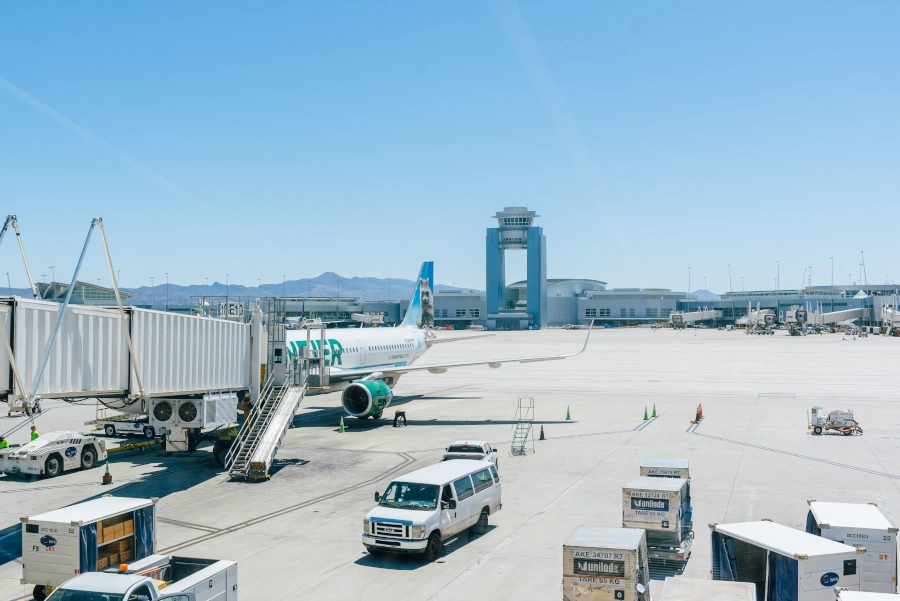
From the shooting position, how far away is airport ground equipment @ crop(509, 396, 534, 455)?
3384 cm

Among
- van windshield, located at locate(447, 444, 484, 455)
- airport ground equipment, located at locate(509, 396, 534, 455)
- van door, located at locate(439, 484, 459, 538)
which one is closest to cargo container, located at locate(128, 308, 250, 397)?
van windshield, located at locate(447, 444, 484, 455)

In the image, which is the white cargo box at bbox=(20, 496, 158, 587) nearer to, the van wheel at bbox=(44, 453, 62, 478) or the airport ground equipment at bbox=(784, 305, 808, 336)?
the van wheel at bbox=(44, 453, 62, 478)

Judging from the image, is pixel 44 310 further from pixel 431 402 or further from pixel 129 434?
pixel 431 402

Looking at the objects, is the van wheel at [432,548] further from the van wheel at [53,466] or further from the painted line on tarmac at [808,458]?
the painted line on tarmac at [808,458]

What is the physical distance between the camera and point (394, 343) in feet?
172

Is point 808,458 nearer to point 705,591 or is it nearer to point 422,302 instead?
point 705,591

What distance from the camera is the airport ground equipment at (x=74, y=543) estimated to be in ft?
52.1

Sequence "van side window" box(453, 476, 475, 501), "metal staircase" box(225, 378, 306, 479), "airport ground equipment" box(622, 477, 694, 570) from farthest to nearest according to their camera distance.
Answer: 1. "metal staircase" box(225, 378, 306, 479)
2. "van side window" box(453, 476, 475, 501)
3. "airport ground equipment" box(622, 477, 694, 570)

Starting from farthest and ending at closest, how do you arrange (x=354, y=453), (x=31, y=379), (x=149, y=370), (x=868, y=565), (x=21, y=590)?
(x=354, y=453) → (x=149, y=370) → (x=31, y=379) → (x=21, y=590) → (x=868, y=565)

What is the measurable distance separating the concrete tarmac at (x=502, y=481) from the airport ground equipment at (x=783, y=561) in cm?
209

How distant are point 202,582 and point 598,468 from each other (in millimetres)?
19255

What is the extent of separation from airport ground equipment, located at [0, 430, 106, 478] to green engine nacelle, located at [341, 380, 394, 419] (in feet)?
41.9

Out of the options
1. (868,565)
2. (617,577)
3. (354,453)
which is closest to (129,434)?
(354,453)

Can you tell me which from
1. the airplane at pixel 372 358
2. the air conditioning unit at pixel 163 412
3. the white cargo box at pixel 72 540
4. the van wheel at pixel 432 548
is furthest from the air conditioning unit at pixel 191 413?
the van wheel at pixel 432 548
